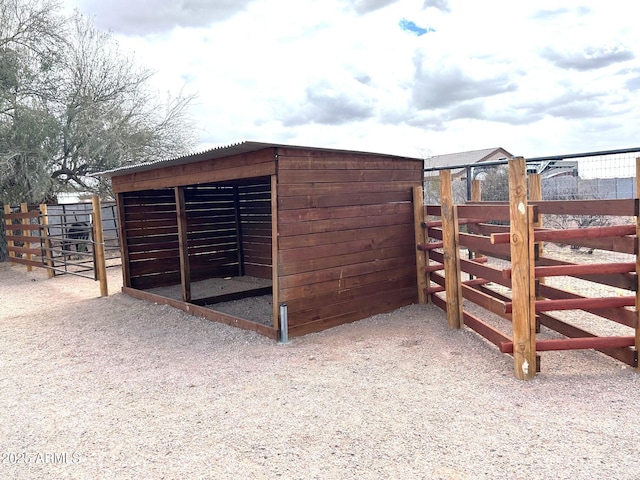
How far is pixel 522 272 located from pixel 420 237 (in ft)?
6.66

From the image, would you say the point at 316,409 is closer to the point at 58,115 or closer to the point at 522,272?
the point at 522,272

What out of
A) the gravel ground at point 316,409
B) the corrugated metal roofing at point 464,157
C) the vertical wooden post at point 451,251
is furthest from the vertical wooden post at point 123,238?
the corrugated metal roofing at point 464,157

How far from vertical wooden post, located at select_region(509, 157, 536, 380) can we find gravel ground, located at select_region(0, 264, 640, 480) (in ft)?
0.54

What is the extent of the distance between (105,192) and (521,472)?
12.8 m

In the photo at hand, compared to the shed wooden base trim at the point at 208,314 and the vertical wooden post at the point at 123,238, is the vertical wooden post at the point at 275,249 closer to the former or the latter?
the shed wooden base trim at the point at 208,314

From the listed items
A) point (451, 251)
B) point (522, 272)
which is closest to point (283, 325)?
point (451, 251)

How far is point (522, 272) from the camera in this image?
10.5ft

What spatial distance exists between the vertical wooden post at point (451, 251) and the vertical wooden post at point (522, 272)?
3.57 ft

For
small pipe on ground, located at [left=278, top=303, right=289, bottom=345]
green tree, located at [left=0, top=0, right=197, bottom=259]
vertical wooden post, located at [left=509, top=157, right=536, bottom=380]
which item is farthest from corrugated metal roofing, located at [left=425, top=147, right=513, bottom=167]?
vertical wooden post, located at [left=509, top=157, right=536, bottom=380]

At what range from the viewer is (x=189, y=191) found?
752 cm

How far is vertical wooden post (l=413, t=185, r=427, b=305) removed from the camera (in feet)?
17.0

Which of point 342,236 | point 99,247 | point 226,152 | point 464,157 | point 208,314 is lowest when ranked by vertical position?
point 208,314

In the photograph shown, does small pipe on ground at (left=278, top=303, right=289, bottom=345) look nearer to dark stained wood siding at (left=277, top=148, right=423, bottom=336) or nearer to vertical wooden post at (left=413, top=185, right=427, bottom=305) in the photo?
dark stained wood siding at (left=277, top=148, right=423, bottom=336)

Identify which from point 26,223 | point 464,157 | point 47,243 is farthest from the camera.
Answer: point 464,157
